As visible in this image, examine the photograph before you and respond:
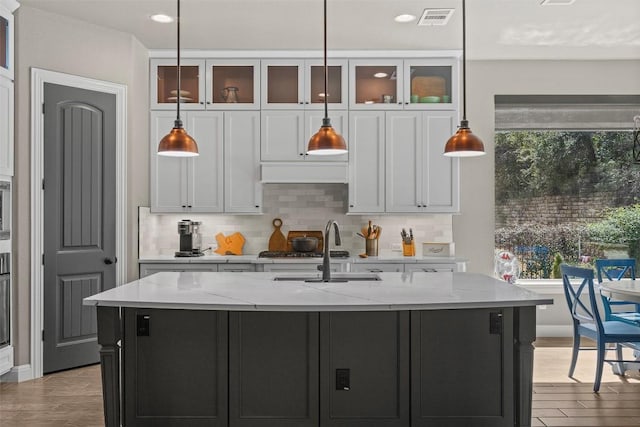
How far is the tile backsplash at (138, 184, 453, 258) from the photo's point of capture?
18.4ft

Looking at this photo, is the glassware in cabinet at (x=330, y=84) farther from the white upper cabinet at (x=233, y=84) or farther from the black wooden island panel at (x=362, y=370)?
the black wooden island panel at (x=362, y=370)

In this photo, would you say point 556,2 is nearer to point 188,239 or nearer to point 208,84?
point 208,84

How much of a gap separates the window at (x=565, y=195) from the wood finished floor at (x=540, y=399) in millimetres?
1575

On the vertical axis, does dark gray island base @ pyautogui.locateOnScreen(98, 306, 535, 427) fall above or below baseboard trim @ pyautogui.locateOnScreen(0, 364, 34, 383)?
above

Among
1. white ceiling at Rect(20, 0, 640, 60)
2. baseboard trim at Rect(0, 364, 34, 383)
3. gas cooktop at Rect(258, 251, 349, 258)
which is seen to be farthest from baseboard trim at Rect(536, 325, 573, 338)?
baseboard trim at Rect(0, 364, 34, 383)

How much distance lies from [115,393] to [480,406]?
5.97 feet

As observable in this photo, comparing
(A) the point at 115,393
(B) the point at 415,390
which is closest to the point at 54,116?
(A) the point at 115,393

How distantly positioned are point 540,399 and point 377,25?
313cm

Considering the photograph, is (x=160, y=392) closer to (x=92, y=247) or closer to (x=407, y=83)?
(x=92, y=247)

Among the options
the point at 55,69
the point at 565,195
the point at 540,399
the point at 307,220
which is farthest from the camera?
the point at 565,195

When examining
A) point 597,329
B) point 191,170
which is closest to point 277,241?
point 191,170

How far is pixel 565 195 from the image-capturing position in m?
5.88

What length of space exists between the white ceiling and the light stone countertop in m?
2.20

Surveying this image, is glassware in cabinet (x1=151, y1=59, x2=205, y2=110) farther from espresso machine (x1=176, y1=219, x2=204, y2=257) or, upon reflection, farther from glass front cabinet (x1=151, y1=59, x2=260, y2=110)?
espresso machine (x1=176, y1=219, x2=204, y2=257)
